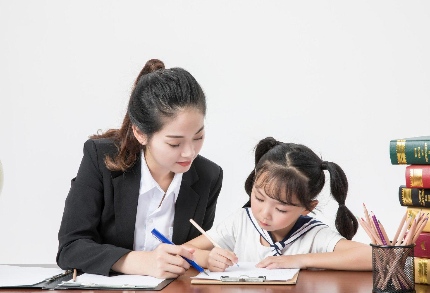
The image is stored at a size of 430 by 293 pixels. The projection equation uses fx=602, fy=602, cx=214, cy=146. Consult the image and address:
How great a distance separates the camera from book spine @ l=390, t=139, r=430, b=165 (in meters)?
1.41

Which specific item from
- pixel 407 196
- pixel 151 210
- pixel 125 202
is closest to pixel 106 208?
pixel 125 202

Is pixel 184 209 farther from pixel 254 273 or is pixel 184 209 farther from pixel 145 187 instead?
pixel 254 273

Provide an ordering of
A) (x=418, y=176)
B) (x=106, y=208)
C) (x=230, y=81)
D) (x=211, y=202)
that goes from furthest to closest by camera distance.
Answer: (x=230, y=81), (x=211, y=202), (x=106, y=208), (x=418, y=176)

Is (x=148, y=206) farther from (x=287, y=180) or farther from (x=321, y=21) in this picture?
(x=321, y=21)

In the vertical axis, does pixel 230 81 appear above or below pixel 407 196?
above

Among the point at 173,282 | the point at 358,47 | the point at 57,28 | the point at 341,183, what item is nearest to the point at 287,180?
the point at 341,183

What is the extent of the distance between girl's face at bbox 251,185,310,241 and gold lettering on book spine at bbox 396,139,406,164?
1.26ft

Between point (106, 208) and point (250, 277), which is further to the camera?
point (106, 208)

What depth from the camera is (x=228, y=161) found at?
315cm

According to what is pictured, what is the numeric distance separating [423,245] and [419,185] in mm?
144

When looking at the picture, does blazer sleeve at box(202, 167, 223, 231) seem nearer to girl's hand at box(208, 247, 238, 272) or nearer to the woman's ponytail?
the woman's ponytail

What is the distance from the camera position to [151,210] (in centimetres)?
195

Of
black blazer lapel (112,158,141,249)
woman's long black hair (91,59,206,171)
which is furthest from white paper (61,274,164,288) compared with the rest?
woman's long black hair (91,59,206,171)

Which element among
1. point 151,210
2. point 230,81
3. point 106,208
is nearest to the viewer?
point 106,208
